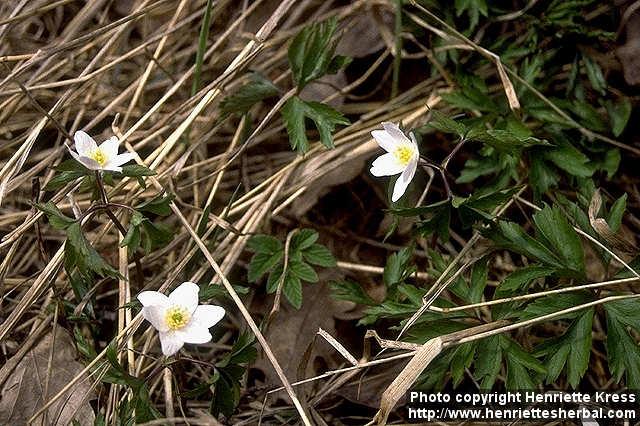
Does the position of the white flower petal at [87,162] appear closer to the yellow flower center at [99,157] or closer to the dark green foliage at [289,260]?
the yellow flower center at [99,157]


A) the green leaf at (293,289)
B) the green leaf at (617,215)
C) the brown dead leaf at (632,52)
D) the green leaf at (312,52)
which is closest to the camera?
the green leaf at (617,215)

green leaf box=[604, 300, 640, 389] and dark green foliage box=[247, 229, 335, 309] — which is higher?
dark green foliage box=[247, 229, 335, 309]

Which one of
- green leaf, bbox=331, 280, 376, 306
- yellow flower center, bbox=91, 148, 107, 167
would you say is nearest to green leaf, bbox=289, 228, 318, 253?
green leaf, bbox=331, 280, 376, 306

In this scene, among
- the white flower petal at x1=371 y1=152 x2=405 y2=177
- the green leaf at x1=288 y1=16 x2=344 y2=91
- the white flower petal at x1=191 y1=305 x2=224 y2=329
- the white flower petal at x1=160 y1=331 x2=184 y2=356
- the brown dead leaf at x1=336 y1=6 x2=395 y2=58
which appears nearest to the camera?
the white flower petal at x1=160 y1=331 x2=184 y2=356

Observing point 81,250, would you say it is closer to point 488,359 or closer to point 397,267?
point 397,267

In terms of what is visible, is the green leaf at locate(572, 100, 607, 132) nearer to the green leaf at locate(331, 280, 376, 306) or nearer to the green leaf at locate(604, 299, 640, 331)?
the green leaf at locate(604, 299, 640, 331)

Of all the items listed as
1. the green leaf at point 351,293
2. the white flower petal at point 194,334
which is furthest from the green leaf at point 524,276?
the white flower petal at point 194,334
